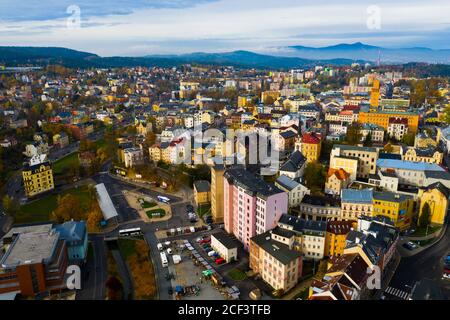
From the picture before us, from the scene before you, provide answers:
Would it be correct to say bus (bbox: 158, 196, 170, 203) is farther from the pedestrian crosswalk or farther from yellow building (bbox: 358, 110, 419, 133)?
yellow building (bbox: 358, 110, 419, 133)

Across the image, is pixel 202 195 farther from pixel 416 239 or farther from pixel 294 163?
pixel 416 239

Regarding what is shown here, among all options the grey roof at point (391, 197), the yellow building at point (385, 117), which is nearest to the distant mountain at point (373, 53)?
the yellow building at point (385, 117)

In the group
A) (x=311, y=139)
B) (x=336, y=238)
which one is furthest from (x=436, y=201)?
(x=311, y=139)

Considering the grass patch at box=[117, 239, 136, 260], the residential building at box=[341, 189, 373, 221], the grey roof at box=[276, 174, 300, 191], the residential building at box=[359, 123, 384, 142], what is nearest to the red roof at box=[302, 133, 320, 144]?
the residential building at box=[359, 123, 384, 142]

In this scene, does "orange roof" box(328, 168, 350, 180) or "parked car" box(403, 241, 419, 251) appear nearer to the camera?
"parked car" box(403, 241, 419, 251)

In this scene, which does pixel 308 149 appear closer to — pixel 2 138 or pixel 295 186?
pixel 295 186

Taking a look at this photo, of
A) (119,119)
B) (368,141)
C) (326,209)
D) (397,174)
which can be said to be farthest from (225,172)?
(119,119)
